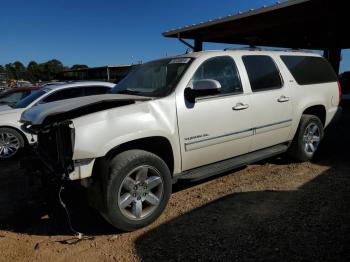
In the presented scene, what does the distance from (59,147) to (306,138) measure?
4.12m

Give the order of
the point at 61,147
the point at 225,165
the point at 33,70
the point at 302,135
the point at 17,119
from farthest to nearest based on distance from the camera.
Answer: the point at 33,70 < the point at 17,119 < the point at 302,135 < the point at 225,165 < the point at 61,147

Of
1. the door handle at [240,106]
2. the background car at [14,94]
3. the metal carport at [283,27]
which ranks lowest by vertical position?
the door handle at [240,106]

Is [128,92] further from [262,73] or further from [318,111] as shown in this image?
[318,111]

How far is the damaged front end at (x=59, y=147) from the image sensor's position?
10.8 feet

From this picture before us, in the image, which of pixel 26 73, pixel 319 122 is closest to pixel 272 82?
pixel 319 122

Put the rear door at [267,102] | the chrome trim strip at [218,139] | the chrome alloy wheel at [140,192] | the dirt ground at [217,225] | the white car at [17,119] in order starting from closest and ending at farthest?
1. the dirt ground at [217,225]
2. the chrome alloy wheel at [140,192]
3. the chrome trim strip at [218,139]
4. the rear door at [267,102]
5. the white car at [17,119]

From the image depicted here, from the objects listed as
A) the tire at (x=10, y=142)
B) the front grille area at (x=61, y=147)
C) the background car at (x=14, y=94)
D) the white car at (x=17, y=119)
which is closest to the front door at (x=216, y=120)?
the front grille area at (x=61, y=147)

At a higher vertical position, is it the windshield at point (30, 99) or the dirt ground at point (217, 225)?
the windshield at point (30, 99)

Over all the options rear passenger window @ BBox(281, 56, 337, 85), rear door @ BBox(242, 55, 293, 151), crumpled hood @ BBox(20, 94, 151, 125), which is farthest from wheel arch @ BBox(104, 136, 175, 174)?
rear passenger window @ BBox(281, 56, 337, 85)

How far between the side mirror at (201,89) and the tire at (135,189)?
33.4 inches

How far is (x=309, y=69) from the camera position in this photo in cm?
587

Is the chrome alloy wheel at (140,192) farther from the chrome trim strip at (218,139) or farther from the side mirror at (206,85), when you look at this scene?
the side mirror at (206,85)

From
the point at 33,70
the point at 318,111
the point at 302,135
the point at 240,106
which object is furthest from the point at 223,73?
the point at 33,70

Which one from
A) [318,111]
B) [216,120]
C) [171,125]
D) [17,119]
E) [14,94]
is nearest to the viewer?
[171,125]
